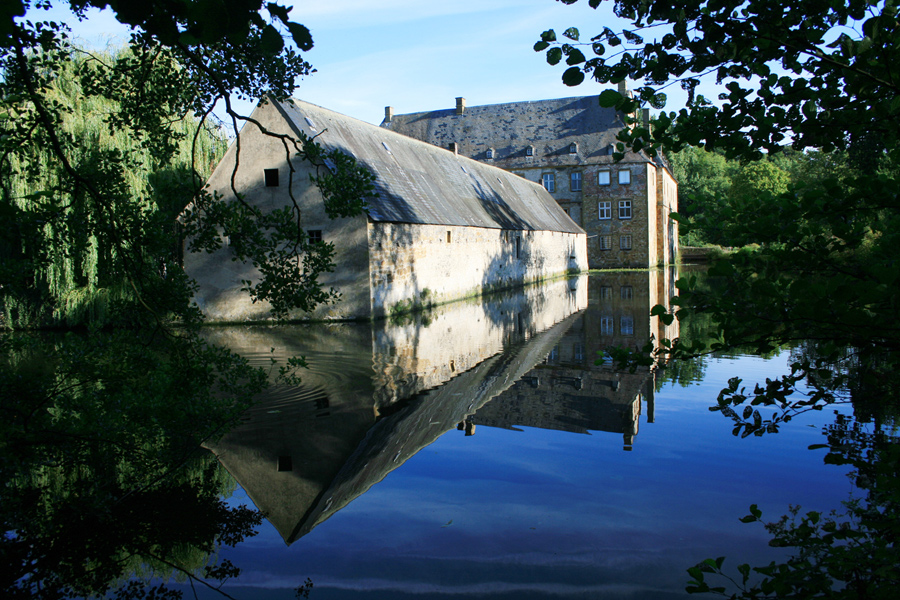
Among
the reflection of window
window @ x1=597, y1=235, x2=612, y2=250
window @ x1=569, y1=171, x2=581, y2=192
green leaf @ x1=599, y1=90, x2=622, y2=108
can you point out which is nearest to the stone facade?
the reflection of window

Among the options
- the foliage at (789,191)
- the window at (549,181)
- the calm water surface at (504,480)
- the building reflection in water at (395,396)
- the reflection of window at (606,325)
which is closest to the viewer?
the foliage at (789,191)

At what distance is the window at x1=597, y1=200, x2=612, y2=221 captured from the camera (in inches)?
1710

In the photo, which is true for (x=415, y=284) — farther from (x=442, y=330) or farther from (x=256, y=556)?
(x=256, y=556)

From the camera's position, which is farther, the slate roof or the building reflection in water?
the slate roof

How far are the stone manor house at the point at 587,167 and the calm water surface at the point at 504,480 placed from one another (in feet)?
110

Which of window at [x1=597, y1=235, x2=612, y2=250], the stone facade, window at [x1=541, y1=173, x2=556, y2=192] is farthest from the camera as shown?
window at [x1=541, y1=173, x2=556, y2=192]

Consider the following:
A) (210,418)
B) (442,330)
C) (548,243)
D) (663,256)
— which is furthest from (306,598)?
(663,256)

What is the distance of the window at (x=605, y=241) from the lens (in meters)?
43.7

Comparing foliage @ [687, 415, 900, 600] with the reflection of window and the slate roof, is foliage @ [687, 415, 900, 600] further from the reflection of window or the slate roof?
the slate roof

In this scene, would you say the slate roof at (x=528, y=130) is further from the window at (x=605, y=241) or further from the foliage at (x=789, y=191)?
the foliage at (x=789, y=191)

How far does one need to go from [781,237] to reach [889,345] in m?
0.63

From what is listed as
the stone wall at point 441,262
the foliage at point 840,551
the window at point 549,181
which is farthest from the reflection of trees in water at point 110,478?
the window at point 549,181

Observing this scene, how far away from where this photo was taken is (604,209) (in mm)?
43562

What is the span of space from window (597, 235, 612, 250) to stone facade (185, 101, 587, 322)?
18141 millimetres
